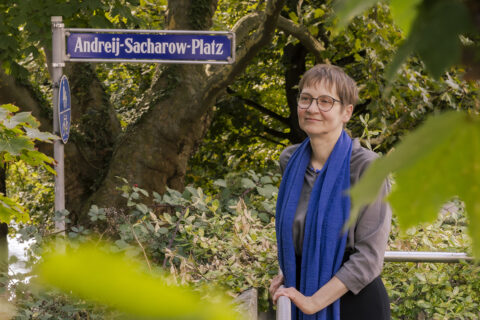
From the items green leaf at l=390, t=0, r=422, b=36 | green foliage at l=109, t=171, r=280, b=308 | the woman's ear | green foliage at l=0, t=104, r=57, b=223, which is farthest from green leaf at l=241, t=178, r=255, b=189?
green leaf at l=390, t=0, r=422, b=36

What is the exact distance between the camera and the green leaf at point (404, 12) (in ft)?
1.31

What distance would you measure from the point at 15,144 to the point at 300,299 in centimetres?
162

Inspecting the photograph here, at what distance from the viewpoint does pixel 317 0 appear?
35.9 feet

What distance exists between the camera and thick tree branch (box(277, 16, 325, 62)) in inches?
339

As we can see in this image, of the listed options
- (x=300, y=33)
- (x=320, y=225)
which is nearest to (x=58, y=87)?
(x=320, y=225)

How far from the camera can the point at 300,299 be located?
7.98ft

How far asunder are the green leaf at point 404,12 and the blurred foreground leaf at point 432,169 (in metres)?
0.07

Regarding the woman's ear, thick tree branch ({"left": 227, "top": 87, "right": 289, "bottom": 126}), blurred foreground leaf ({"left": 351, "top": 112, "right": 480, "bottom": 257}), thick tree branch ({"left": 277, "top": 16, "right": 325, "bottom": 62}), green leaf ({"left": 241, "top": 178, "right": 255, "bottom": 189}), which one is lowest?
green leaf ({"left": 241, "top": 178, "right": 255, "bottom": 189})

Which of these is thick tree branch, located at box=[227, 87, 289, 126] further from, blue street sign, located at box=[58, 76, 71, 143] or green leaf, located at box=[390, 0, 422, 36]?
green leaf, located at box=[390, 0, 422, 36]

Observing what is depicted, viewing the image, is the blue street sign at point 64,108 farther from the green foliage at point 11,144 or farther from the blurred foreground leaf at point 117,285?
the blurred foreground leaf at point 117,285

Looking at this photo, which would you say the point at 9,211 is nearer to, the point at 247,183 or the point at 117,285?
the point at 247,183

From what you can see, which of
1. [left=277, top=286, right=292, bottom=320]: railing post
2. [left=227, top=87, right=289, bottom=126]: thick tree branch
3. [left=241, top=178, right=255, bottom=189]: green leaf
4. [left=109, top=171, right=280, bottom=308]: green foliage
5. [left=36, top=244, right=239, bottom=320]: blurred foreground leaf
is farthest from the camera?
[left=227, top=87, right=289, bottom=126]: thick tree branch

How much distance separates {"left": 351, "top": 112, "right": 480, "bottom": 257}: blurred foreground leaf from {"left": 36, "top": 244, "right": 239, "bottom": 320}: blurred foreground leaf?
0.35 ft

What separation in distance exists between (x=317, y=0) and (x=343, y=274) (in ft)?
29.8
